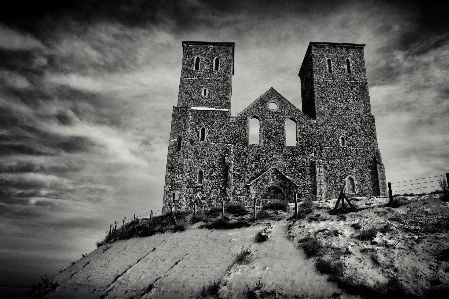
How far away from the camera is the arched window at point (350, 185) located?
95.2 feet

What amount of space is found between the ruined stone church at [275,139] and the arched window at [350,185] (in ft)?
0.30

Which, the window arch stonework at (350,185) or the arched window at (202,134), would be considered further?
the arched window at (202,134)

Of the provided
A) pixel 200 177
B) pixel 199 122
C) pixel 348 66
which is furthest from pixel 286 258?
pixel 348 66

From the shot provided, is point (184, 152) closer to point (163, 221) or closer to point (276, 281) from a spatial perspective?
point (163, 221)

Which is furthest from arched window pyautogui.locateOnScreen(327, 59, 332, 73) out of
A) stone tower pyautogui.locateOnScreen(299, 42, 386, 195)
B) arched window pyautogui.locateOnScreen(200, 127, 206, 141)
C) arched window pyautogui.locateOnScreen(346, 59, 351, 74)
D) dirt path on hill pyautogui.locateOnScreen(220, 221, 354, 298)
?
dirt path on hill pyautogui.locateOnScreen(220, 221, 354, 298)

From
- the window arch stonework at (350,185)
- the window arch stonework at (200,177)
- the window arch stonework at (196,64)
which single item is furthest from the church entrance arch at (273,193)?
the window arch stonework at (196,64)

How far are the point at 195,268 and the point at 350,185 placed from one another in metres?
18.1

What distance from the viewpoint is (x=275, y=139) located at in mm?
30906

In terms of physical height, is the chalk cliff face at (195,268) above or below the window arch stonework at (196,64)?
below

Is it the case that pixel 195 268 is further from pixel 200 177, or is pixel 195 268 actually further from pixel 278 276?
pixel 200 177

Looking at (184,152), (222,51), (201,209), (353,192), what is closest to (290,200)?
(353,192)

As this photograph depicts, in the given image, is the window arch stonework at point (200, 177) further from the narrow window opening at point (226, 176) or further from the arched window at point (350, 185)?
the arched window at point (350, 185)

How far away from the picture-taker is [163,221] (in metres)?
24.9

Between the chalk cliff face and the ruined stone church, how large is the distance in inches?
298
